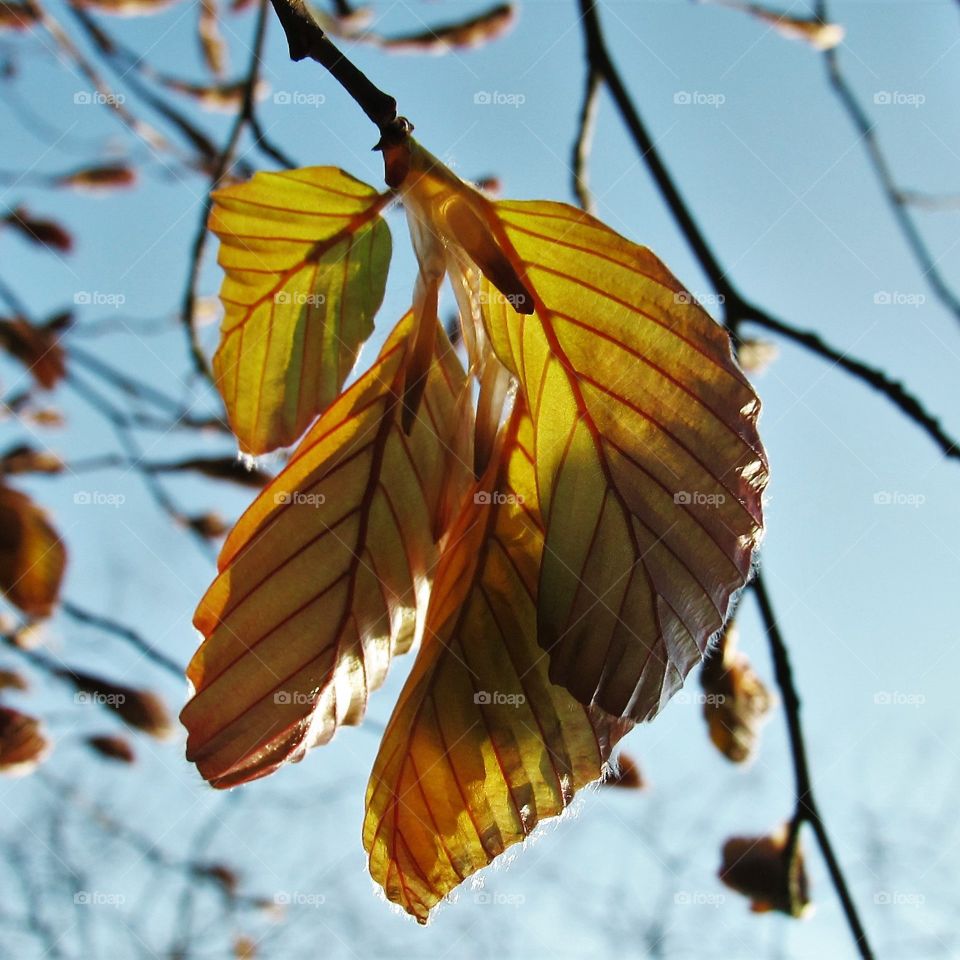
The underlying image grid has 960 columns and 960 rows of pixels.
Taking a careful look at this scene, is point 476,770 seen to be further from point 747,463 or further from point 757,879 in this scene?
point 757,879

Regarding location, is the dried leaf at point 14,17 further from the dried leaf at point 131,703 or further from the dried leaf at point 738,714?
the dried leaf at point 738,714

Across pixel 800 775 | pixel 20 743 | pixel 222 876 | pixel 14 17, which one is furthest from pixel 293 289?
pixel 222 876

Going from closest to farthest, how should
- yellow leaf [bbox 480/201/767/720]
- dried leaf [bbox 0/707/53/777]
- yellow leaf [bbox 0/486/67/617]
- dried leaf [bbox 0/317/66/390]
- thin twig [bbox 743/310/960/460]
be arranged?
yellow leaf [bbox 480/201/767/720] → thin twig [bbox 743/310/960/460] → yellow leaf [bbox 0/486/67/617] → dried leaf [bbox 0/707/53/777] → dried leaf [bbox 0/317/66/390]

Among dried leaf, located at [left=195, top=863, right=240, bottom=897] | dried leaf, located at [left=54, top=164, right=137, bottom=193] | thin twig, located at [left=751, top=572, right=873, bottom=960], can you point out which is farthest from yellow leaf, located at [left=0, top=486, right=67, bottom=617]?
dried leaf, located at [left=195, top=863, right=240, bottom=897]

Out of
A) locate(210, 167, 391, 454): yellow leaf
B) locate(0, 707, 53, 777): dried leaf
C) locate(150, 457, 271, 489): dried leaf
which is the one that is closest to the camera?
locate(210, 167, 391, 454): yellow leaf

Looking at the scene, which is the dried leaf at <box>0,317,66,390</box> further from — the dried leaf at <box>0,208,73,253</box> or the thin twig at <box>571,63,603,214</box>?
the thin twig at <box>571,63,603,214</box>

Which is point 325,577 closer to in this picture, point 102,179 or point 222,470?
point 222,470
